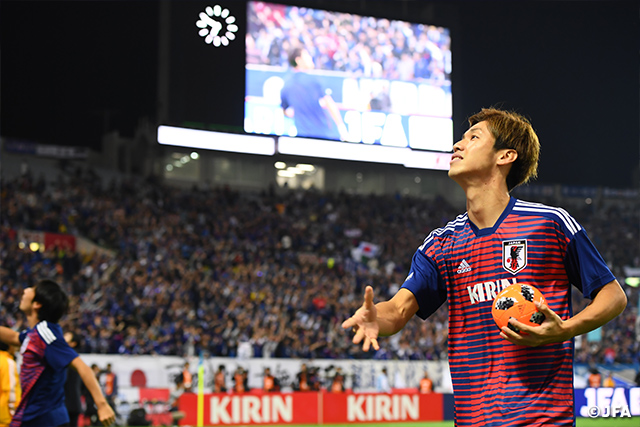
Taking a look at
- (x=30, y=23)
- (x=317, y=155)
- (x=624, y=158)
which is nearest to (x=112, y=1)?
(x=30, y=23)

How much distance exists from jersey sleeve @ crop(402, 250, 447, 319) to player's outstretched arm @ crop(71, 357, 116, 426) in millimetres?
2913

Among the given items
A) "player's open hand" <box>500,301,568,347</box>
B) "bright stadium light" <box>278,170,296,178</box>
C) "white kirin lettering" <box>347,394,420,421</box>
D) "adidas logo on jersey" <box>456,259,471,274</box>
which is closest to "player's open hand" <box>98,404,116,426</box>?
"adidas logo on jersey" <box>456,259,471,274</box>

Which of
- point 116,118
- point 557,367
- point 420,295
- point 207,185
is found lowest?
point 557,367

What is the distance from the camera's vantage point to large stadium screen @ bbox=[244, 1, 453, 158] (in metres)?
29.7

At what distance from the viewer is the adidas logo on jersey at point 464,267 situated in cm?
351

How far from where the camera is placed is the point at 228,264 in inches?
1213

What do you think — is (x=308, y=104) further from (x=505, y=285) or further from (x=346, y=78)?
(x=505, y=285)

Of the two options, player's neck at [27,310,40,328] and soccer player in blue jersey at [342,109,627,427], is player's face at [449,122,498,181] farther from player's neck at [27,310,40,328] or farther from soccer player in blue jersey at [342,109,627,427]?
player's neck at [27,310,40,328]

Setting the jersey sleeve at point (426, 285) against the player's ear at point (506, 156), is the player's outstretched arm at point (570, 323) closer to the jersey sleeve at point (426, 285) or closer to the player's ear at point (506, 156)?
the jersey sleeve at point (426, 285)

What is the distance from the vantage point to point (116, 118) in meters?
48.8

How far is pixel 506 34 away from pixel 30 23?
2666 centimetres

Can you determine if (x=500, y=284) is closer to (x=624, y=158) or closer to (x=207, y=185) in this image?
(x=207, y=185)

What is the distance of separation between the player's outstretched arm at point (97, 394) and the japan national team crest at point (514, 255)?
11.3 ft

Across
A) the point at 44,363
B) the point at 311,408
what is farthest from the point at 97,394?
the point at 311,408
